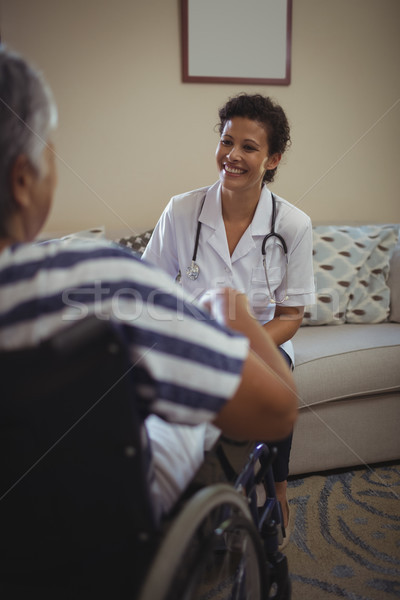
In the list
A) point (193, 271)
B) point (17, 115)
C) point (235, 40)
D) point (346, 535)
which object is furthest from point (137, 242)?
point (17, 115)

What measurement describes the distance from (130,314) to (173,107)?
210cm

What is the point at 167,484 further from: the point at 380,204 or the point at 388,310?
the point at 380,204

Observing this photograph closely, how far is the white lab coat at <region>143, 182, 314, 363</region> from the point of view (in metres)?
1.59

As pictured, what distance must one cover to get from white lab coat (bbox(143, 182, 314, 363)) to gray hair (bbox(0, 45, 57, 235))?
1.04m

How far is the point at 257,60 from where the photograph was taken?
242 centimetres

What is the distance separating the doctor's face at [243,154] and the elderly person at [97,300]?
40.6 inches

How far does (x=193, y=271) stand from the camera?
A: 1.58m

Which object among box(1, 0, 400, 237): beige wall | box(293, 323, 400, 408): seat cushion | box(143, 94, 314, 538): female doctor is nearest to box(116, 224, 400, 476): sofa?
box(293, 323, 400, 408): seat cushion

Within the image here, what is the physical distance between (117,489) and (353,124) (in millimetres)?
2543

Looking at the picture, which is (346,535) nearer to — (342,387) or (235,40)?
(342,387)

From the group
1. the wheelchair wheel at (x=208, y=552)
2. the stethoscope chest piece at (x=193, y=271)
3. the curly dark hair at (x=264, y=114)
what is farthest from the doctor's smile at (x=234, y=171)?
the wheelchair wheel at (x=208, y=552)

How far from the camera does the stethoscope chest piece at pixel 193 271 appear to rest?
1.58 m

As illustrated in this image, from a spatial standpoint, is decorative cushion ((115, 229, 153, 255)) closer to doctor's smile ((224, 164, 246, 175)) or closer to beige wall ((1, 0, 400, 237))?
beige wall ((1, 0, 400, 237))

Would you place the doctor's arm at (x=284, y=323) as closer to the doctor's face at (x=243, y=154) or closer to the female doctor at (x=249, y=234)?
the female doctor at (x=249, y=234)
